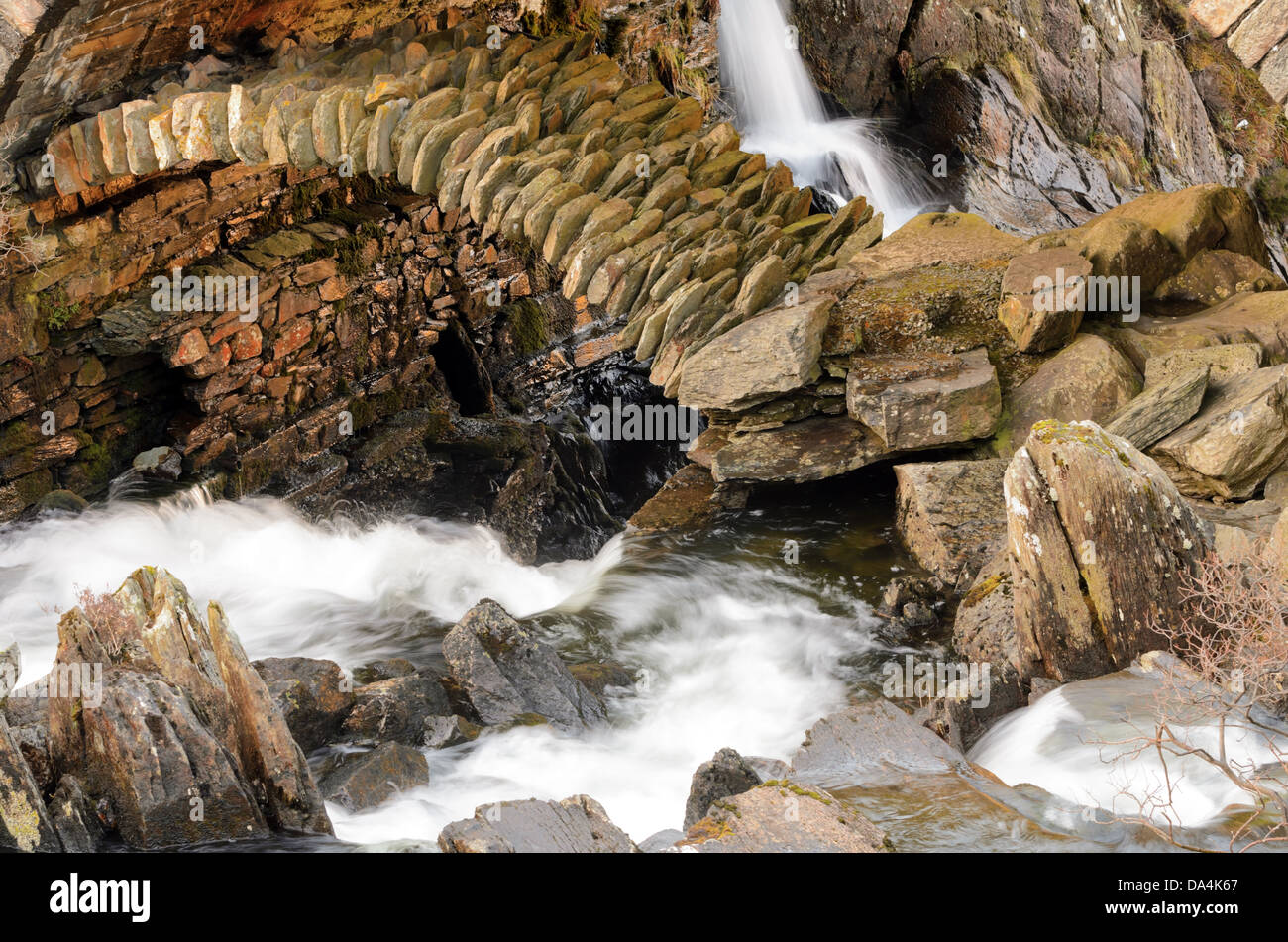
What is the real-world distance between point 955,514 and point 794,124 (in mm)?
9967

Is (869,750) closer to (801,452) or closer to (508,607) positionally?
(801,452)

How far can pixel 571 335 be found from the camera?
15.0 meters

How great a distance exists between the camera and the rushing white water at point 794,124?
14.7 m

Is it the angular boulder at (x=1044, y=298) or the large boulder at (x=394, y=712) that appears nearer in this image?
the large boulder at (x=394, y=712)

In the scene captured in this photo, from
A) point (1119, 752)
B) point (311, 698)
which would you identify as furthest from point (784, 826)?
point (311, 698)

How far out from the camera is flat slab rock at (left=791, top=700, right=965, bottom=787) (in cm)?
510

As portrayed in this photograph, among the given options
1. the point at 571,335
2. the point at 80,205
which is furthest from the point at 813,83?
the point at 80,205

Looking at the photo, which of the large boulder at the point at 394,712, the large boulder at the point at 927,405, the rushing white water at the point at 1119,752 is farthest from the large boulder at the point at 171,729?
the large boulder at the point at 927,405

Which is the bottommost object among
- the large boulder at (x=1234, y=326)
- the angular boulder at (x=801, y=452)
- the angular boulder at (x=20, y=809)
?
the angular boulder at (x=20, y=809)

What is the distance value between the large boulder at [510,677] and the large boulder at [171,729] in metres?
1.61

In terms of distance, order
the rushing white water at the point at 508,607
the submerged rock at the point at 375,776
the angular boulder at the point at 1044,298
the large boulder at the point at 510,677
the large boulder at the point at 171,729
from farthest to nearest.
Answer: the angular boulder at the point at 1044,298 → the large boulder at the point at 510,677 → the rushing white water at the point at 508,607 → the submerged rock at the point at 375,776 → the large boulder at the point at 171,729

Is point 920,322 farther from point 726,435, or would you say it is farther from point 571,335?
point 571,335

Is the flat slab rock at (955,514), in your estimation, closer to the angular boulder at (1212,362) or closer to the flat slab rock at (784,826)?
the angular boulder at (1212,362)

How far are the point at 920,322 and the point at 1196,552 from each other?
2.87 metres
